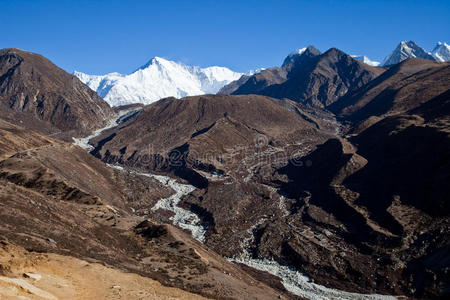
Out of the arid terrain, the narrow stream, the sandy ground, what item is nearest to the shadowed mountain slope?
the arid terrain

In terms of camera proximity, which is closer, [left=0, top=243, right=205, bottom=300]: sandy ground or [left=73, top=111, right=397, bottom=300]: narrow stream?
[left=0, top=243, right=205, bottom=300]: sandy ground

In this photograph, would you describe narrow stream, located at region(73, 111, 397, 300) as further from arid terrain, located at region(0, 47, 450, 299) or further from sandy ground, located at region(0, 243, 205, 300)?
sandy ground, located at region(0, 243, 205, 300)

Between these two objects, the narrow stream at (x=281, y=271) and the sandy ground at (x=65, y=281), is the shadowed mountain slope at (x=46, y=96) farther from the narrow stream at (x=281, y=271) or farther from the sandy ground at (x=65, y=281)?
the sandy ground at (x=65, y=281)

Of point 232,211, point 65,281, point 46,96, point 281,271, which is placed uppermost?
point 46,96

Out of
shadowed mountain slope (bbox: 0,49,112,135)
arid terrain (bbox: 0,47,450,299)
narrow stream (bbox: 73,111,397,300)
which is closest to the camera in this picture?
arid terrain (bbox: 0,47,450,299)

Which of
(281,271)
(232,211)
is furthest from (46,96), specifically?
(281,271)

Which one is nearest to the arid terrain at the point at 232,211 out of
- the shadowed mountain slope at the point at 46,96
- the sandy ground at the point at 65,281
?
the sandy ground at the point at 65,281

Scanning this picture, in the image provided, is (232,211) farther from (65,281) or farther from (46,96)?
(46,96)

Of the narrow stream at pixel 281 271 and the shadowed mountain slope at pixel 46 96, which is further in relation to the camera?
the shadowed mountain slope at pixel 46 96

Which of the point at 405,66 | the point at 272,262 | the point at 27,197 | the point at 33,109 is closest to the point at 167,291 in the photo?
the point at 27,197

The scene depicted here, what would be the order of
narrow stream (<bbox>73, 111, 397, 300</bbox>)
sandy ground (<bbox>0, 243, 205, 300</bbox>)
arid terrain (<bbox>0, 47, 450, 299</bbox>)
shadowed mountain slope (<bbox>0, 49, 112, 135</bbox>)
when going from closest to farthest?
sandy ground (<bbox>0, 243, 205, 300</bbox>)
arid terrain (<bbox>0, 47, 450, 299</bbox>)
narrow stream (<bbox>73, 111, 397, 300</bbox>)
shadowed mountain slope (<bbox>0, 49, 112, 135</bbox>)

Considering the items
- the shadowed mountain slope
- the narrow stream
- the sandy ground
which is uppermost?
the shadowed mountain slope

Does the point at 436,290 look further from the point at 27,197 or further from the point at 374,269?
the point at 27,197
